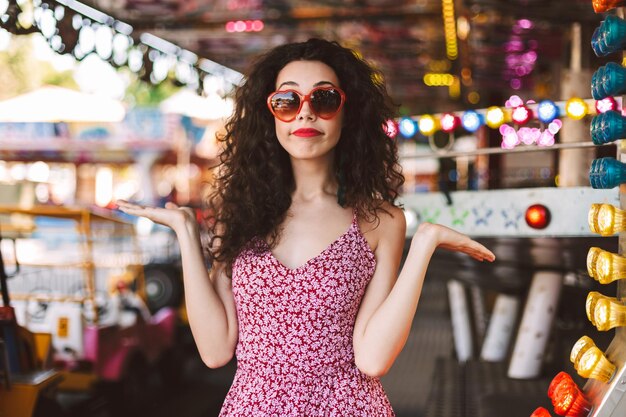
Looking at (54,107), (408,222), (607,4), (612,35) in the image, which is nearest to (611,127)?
(612,35)

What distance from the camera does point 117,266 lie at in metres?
6.91

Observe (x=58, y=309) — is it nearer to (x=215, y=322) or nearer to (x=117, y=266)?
(x=117, y=266)

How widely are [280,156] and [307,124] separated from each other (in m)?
0.28

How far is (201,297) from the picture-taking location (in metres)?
2.06

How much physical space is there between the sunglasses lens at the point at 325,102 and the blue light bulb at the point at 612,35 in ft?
2.41

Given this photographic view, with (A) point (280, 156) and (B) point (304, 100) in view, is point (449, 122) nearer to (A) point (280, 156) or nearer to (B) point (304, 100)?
(A) point (280, 156)

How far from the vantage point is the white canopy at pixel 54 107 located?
25.5 feet

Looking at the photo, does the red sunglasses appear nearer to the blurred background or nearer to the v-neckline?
the v-neckline

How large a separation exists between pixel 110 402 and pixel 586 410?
4447mm

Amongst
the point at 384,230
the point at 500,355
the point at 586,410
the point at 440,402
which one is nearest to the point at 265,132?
the point at 384,230

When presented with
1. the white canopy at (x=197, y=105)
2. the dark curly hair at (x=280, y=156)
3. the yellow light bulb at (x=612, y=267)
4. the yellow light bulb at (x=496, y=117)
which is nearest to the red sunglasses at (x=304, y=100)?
the dark curly hair at (x=280, y=156)

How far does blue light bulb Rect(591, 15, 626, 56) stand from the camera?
159 centimetres

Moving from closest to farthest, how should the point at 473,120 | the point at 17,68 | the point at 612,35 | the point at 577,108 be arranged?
1. the point at 612,35
2. the point at 577,108
3. the point at 473,120
4. the point at 17,68

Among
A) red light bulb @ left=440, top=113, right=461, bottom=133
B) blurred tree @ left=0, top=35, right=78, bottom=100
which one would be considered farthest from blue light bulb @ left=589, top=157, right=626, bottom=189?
blurred tree @ left=0, top=35, right=78, bottom=100
